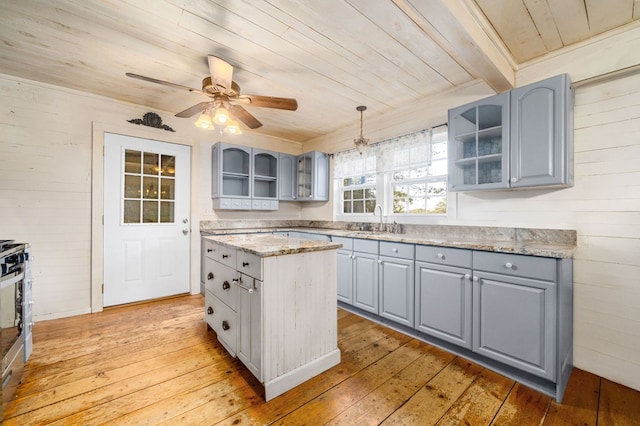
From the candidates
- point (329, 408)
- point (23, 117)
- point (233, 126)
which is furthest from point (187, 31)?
point (329, 408)

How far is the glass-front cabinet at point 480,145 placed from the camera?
2.17m

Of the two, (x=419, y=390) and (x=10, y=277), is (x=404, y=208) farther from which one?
(x=10, y=277)

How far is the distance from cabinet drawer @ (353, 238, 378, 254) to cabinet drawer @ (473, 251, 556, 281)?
0.93 m

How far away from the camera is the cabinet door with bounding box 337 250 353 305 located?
299 centimetres

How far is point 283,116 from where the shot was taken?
3.65 m

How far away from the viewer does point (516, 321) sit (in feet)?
5.91

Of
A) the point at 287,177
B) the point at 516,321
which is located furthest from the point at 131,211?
the point at 516,321

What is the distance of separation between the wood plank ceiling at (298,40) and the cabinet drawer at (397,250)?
152cm

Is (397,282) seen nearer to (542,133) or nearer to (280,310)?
(280,310)

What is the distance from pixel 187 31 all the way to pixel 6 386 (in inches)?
96.4

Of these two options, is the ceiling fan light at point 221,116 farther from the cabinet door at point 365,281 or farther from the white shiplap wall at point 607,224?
the white shiplap wall at point 607,224

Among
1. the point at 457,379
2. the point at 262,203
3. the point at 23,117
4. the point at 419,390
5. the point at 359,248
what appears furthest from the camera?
the point at 262,203

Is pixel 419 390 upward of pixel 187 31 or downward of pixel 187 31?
downward

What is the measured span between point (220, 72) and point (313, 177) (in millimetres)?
2347
